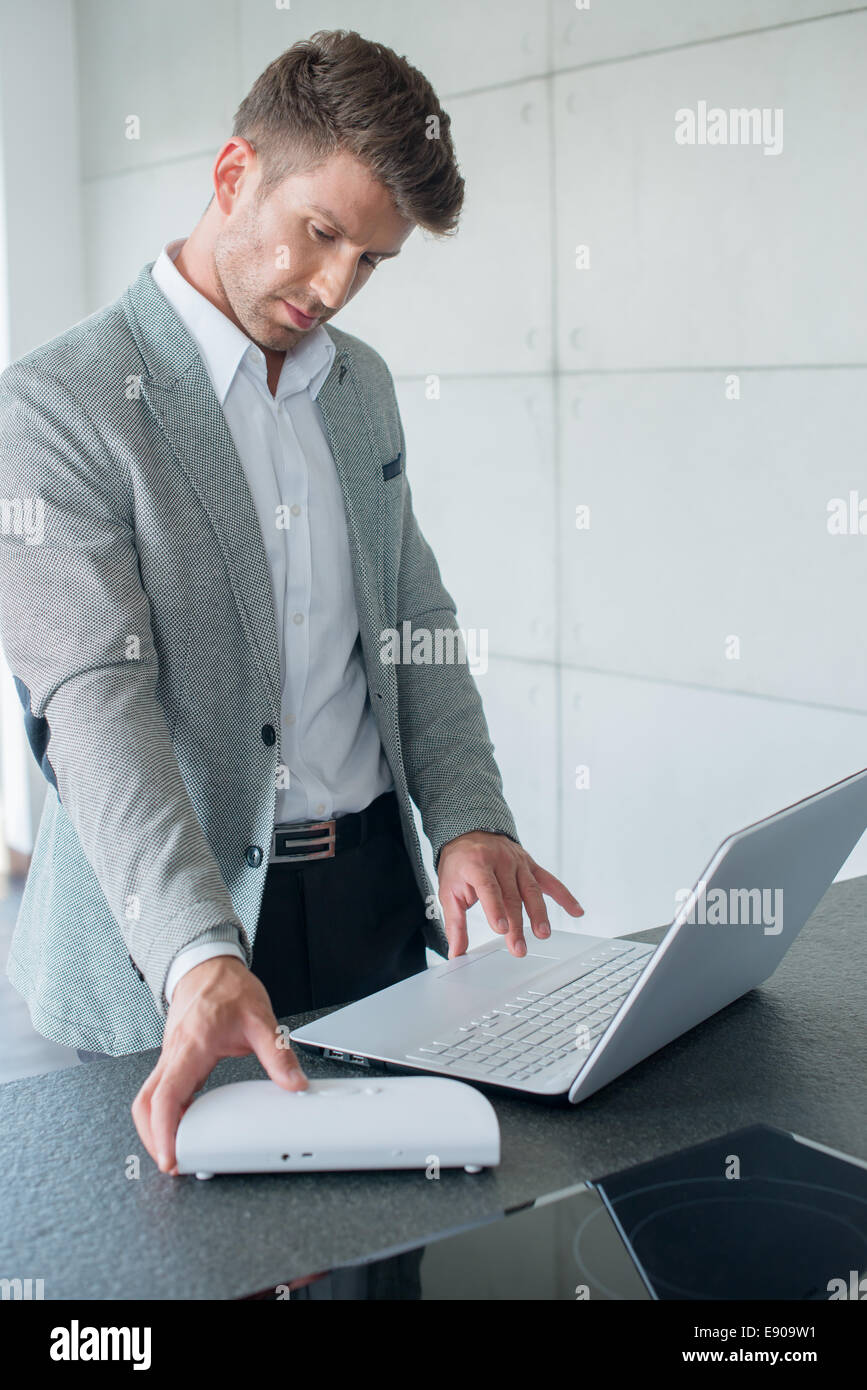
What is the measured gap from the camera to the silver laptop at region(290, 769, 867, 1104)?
104cm

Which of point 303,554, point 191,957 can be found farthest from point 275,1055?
point 303,554

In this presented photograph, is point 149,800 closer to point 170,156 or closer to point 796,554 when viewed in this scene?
point 796,554

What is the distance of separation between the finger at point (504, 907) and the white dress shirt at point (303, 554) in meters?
0.25

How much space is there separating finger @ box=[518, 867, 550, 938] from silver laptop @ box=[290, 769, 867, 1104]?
0.09 ft

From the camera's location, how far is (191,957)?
3.75ft

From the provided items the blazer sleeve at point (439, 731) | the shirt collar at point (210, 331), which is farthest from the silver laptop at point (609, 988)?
the shirt collar at point (210, 331)

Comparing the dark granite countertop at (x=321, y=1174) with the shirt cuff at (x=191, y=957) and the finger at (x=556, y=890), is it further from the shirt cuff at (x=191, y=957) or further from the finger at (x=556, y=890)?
the finger at (x=556, y=890)

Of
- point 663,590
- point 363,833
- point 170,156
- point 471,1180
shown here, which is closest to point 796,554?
point 663,590

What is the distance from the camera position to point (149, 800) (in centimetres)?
127

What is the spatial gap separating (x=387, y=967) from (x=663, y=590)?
58.5 inches

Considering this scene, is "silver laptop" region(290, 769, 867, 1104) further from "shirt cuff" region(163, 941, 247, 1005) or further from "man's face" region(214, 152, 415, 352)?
"man's face" region(214, 152, 415, 352)

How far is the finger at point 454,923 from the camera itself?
1.46m

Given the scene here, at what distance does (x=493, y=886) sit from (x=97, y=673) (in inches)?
19.3

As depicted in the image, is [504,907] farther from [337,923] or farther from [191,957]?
[191,957]
